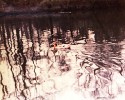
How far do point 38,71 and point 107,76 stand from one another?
3546 mm

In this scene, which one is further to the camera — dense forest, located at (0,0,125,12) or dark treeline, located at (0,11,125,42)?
dense forest, located at (0,0,125,12)

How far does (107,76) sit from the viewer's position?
1524 centimetres

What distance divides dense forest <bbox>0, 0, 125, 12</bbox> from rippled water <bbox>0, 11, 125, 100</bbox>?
1504cm

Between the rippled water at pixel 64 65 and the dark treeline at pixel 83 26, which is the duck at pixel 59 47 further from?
the dark treeline at pixel 83 26

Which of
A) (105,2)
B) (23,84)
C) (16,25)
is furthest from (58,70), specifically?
(105,2)

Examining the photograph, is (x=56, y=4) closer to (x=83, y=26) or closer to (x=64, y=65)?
(x=83, y=26)

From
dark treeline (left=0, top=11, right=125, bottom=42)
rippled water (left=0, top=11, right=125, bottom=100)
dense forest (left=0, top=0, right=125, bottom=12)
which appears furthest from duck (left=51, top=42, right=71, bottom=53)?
dense forest (left=0, top=0, right=125, bottom=12)

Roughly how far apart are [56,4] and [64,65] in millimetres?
28093

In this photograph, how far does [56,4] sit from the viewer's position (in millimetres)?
45062

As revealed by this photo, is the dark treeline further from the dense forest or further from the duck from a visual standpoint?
the dense forest

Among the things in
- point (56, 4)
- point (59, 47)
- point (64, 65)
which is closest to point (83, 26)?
point (59, 47)

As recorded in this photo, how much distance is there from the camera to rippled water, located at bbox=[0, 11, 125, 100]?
1407cm

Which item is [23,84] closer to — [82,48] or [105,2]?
[82,48]

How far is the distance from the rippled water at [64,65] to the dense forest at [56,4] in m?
15.0
